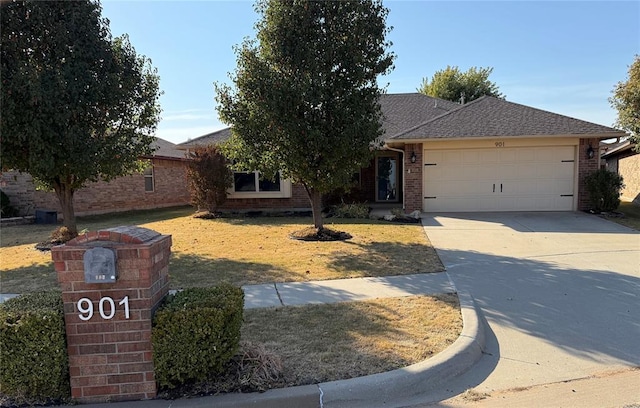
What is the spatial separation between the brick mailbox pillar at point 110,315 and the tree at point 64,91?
20.2 feet

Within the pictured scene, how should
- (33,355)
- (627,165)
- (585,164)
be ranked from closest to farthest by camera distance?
(33,355) < (585,164) < (627,165)

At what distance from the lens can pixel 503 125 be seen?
45.8 ft

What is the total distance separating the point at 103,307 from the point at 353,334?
7.68ft

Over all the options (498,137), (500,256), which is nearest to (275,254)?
(500,256)

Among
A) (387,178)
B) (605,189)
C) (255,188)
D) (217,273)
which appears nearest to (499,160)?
(605,189)

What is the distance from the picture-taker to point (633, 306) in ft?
16.4

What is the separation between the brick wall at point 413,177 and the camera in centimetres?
1412

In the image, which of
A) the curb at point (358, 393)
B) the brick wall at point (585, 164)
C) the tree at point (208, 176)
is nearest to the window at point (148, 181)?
the tree at point (208, 176)

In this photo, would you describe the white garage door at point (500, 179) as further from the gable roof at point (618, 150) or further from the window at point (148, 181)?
the window at point (148, 181)

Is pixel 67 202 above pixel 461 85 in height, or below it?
below

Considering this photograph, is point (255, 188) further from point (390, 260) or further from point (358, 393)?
point (358, 393)

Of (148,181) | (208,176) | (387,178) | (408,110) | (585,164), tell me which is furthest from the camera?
(148,181)

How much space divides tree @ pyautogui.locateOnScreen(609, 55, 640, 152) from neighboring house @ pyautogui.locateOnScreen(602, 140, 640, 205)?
6056 millimetres

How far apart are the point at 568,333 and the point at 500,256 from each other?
363 centimetres
